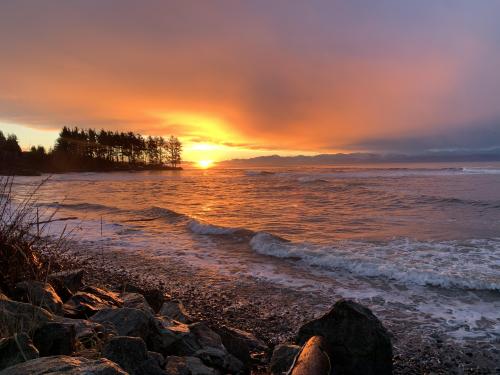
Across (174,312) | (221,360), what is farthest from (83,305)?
(221,360)

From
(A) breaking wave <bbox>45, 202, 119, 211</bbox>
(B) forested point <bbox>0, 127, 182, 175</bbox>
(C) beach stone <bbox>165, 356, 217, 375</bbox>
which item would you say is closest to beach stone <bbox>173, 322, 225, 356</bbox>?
(C) beach stone <bbox>165, 356, 217, 375</bbox>

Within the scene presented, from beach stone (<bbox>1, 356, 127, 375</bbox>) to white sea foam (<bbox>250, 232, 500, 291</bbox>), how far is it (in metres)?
6.93

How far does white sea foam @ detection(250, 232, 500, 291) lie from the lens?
25.2 ft

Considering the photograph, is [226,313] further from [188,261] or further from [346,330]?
[188,261]

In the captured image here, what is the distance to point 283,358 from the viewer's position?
384 centimetres

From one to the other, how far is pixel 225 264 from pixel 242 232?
3791mm

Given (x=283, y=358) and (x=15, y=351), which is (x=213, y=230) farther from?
(x=15, y=351)

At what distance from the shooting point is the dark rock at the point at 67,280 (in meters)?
5.07

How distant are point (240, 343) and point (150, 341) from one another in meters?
1.08

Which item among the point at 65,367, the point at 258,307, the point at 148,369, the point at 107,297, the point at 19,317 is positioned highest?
the point at 65,367

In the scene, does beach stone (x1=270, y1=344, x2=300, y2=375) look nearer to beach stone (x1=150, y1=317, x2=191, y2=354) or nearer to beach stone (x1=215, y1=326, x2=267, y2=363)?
beach stone (x1=215, y1=326, x2=267, y2=363)

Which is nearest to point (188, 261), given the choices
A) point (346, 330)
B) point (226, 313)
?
point (226, 313)

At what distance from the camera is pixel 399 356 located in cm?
459

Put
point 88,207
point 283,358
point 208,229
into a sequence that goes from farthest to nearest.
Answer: point 88,207, point 208,229, point 283,358
